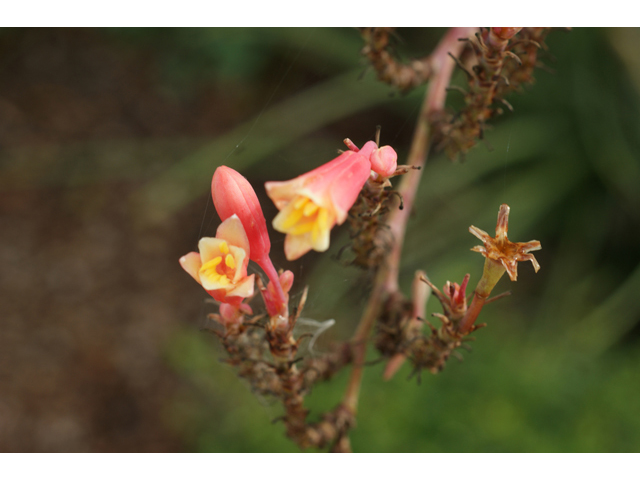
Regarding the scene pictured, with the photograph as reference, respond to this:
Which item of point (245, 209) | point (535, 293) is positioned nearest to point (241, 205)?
point (245, 209)

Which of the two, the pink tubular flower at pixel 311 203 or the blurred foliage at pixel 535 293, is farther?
the blurred foliage at pixel 535 293

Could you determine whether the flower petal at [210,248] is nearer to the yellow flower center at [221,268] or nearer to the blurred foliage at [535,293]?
the yellow flower center at [221,268]

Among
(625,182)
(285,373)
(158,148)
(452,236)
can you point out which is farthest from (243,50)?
(285,373)

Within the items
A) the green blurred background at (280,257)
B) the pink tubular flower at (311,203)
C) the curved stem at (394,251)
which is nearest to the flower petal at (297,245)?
the pink tubular flower at (311,203)

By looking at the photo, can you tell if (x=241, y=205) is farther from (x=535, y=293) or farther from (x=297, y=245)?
(x=535, y=293)

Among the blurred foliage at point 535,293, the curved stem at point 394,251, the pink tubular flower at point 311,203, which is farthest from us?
the blurred foliage at point 535,293

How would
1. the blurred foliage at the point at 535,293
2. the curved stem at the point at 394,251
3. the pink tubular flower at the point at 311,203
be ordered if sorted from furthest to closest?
the blurred foliage at the point at 535,293, the curved stem at the point at 394,251, the pink tubular flower at the point at 311,203
